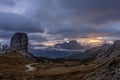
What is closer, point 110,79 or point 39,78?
point 110,79

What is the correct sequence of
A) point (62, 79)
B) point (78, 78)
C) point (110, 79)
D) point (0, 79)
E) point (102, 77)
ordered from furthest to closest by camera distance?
point (0, 79), point (62, 79), point (78, 78), point (102, 77), point (110, 79)

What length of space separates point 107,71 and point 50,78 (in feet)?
139

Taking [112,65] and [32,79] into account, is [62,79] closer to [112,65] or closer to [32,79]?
[32,79]

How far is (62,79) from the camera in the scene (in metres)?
87.9

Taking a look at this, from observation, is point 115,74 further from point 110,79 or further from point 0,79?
point 0,79

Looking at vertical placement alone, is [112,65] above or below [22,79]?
above

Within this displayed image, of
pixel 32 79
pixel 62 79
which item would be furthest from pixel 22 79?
pixel 62 79

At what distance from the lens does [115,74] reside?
51812mm

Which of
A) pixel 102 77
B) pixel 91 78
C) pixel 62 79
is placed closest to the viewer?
pixel 102 77

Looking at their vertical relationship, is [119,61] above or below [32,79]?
above

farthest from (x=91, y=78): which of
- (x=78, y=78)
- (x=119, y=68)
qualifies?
(x=78, y=78)

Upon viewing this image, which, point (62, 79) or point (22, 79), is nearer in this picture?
point (62, 79)

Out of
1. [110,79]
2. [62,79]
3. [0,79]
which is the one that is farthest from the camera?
[0,79]

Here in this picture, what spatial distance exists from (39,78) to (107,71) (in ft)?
148
